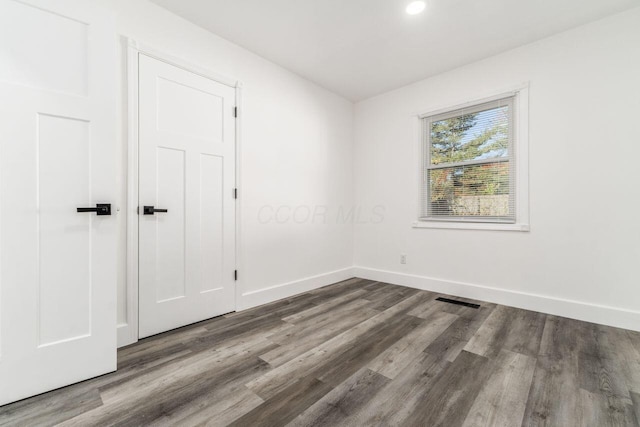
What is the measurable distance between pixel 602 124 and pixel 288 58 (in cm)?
323

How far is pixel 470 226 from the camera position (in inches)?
129

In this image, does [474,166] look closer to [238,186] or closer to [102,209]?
[238,186]

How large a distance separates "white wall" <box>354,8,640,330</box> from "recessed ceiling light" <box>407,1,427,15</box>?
1322 millimetres

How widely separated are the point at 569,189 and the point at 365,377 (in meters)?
2.72

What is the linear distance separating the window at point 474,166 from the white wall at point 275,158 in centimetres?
132

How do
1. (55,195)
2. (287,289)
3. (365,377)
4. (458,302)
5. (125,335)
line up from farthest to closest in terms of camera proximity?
(287,289) → (458,302) → (125,335) → (365,377) → (55,195)

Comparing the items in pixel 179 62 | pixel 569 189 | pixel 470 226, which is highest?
pixel 179 62

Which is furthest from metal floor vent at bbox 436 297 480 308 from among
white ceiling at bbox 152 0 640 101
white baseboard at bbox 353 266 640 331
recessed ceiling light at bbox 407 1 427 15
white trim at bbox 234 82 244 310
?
recessed ceiling light at bbox 407 1 427 15

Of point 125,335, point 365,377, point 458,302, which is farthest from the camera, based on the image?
point 458,302

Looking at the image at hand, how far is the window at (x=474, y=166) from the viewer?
3.03 metres

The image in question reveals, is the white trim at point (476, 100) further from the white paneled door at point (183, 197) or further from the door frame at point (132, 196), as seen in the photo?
the door frame at point (132, 196)

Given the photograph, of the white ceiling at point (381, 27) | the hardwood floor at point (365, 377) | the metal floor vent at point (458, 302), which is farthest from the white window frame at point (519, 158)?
the hardwood floor at point (365, 377)

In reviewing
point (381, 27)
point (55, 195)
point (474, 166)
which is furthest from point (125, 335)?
point (474, 166)

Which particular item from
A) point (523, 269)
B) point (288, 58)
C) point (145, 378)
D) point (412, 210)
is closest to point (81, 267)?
point (145, 378)
